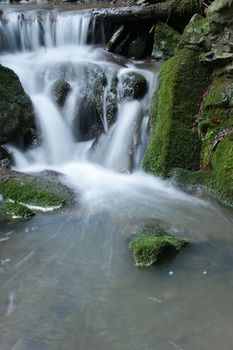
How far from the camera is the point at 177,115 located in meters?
8.48

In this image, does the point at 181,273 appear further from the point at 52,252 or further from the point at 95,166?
the point at 95,166

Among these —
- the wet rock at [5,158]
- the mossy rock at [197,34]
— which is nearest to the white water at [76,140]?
the wet rock at [5,158]

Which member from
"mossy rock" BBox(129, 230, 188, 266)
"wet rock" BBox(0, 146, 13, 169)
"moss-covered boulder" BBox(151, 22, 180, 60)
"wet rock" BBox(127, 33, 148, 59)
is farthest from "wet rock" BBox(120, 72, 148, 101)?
"mossy rock" BBox(129, 230, 188, 266)

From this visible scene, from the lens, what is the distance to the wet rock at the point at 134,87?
9.86m

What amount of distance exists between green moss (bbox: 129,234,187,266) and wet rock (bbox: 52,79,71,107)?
5.16 m

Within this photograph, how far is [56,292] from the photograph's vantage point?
17.0ft

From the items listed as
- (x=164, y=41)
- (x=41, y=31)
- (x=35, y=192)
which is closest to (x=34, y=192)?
(x=35, y=192)

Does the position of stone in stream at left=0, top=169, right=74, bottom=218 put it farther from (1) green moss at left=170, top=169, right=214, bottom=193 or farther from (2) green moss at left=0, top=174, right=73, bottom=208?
(1) green moss at left=170, top=169, right=214, bottom=193

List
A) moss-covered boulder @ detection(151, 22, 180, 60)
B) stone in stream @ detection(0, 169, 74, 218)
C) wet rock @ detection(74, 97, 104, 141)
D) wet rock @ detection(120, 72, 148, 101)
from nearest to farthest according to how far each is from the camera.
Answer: stone in stream @ detection(0, 169, 74, 218)
wet rock @ detection(120, 72, 148, 101)
wet rock @ detection(74, 97, 104, 141)
moss-covered boulder @ detection(151, 22, 180, 60)

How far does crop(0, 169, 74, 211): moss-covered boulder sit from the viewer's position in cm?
733

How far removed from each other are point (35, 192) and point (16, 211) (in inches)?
21.6

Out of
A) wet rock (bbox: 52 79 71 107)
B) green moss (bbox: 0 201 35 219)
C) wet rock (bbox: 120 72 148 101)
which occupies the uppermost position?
wet rock (bbox: 120 72 148 101)

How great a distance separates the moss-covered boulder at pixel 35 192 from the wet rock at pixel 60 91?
2920mm

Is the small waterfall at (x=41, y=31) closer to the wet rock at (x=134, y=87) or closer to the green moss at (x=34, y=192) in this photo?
the wet rock at (x=134, y=87)
